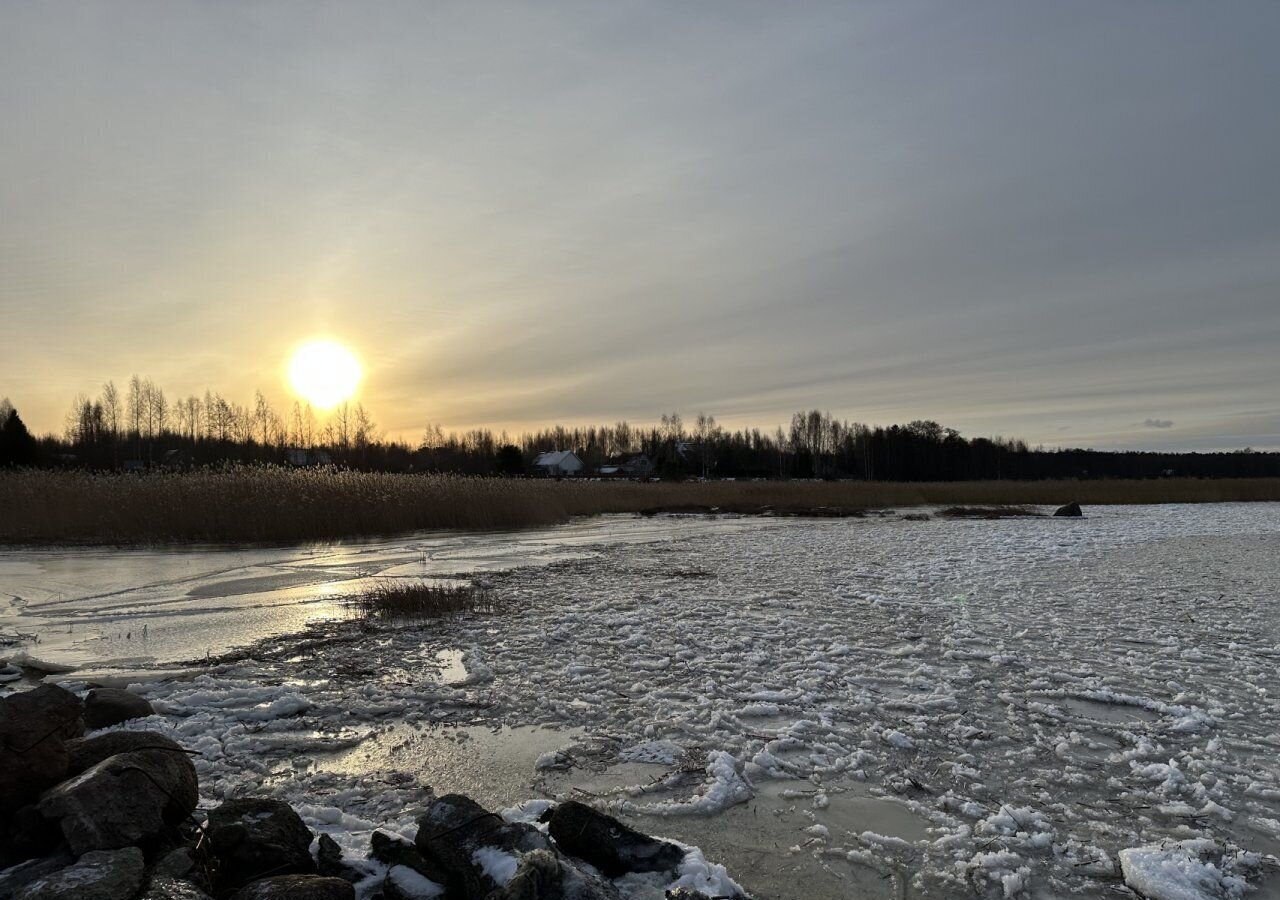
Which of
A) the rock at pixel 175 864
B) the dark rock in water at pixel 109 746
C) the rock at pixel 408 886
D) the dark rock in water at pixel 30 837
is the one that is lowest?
the rock at pixel 408 886

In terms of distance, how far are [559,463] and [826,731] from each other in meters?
98.7

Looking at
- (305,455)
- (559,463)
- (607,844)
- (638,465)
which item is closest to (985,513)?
(607,844)

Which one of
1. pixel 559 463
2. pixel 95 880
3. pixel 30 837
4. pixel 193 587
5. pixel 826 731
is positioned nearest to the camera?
pixel 95 880

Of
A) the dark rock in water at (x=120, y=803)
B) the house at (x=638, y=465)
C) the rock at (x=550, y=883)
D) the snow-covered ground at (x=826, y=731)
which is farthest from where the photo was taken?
the house at (x=638, y=465)

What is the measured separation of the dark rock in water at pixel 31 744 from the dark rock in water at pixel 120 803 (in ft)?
0.48

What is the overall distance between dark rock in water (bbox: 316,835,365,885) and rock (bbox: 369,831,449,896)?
118mm

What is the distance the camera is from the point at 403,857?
9.53ft

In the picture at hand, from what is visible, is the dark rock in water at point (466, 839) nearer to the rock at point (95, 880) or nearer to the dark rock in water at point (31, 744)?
the rock at point (95, 880)

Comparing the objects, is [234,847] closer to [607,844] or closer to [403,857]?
[403,857]

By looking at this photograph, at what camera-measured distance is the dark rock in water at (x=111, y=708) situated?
4473 mm

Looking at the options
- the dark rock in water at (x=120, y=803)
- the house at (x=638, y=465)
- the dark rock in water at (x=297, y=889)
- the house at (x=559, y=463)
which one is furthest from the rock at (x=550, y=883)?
the house at (x=559, y=463)

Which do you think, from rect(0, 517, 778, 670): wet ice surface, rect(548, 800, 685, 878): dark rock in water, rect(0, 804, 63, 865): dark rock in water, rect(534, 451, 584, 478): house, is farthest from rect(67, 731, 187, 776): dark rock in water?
rect(534, 451, 584, 478): house

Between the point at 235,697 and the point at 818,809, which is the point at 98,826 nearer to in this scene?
the point at 235,697

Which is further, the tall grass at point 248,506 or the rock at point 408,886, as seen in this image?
the tall grass at point 248,506
